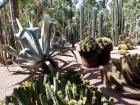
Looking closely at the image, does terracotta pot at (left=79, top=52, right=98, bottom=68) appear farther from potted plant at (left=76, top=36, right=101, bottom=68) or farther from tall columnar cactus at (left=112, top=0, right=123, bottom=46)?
tall columnar cactus at (left=112, top=0, right=123, bottom=46)

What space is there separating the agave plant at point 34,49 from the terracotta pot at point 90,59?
0.66m

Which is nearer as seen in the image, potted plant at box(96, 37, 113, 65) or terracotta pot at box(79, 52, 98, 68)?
terracotta pot at box(79, 52, 98, 68)

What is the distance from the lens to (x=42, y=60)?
7.36 meters

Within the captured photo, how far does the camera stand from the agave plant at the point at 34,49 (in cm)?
725

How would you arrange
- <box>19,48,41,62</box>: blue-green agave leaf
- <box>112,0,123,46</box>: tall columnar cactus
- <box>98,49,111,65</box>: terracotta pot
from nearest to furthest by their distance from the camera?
<box>19,48,41,62</box>: blue-green agave leaf
<box>98,49,111,65</box>: terracotta pot
<box>112,0,123,46</box>: tall columnar cactus

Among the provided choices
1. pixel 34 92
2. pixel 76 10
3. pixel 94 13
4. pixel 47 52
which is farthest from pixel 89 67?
pixel 76 10

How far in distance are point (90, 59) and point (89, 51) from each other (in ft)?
0.59

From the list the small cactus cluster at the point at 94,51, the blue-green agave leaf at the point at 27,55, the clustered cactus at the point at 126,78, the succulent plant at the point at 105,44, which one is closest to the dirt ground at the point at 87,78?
the clustered cactus at the point at 126,78

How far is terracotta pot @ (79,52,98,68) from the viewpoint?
24.3 feet

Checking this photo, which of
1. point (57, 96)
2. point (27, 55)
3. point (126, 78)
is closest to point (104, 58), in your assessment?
point (27, 55)

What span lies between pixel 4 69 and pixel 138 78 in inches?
146

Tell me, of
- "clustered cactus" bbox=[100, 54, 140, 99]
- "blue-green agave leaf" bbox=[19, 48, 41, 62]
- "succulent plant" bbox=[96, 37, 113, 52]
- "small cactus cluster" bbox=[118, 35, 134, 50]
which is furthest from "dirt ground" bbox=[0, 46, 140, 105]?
"small cactus cluster" bbox=[118, 35, 134, 50]

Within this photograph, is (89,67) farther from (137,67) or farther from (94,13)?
(94,13)

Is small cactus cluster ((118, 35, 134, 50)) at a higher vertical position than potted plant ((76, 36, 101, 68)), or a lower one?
lower
